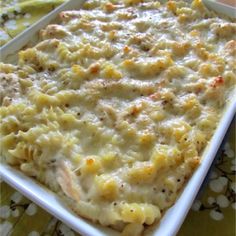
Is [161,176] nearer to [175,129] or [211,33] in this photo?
[175,129]

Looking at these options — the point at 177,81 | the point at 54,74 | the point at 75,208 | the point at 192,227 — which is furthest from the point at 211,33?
the point at 75,208

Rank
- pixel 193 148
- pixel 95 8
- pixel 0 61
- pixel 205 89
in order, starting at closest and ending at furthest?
pixel 193 148
pixel 205 89
pixel 0 61
pixel 95 8

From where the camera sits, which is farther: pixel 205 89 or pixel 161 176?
pixel 205 89

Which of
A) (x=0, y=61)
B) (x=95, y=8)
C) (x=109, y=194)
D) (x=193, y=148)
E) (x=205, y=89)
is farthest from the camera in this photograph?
(x=95, y=8)

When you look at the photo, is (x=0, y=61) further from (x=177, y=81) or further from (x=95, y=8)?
(x=177, y=81)

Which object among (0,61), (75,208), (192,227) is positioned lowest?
(192,227)

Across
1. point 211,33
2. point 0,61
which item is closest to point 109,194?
point 0,61

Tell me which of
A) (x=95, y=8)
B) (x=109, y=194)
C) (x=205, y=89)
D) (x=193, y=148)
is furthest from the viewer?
(x=95, y=8)

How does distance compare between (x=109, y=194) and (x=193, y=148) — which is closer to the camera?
(x=109, y=194)

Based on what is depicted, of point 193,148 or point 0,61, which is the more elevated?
point 0,61
